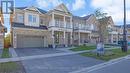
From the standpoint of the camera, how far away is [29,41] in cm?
3509

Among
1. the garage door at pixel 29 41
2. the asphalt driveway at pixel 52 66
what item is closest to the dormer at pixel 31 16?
the garage door at pixel 29 41

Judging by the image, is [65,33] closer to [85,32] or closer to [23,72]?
[85,32]

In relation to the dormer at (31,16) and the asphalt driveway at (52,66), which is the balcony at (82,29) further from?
the asphalt driveway at (52,66)

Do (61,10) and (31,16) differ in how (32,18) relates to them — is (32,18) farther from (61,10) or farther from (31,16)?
(61,10)

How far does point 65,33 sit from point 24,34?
9.98 meters

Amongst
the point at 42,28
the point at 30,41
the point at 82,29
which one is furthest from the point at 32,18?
the point at 82,29

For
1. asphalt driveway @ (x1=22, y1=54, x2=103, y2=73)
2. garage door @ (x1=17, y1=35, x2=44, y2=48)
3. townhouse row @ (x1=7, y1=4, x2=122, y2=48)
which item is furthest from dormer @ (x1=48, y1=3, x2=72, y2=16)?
asphalt driveway @ (x1=22, y1=54, x2=103, y2=73)

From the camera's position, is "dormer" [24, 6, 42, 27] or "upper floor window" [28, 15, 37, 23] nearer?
"dormer" [24, 6, 42, 27]

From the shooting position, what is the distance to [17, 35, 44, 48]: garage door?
110 feet

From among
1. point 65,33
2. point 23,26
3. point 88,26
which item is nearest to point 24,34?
point 23,26

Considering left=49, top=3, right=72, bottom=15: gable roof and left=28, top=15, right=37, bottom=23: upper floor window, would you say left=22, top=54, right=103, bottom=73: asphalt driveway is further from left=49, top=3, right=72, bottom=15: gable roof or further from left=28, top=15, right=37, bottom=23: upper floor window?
left=49, top=3, right=72, bottom=15: gable roof

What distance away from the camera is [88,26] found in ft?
162

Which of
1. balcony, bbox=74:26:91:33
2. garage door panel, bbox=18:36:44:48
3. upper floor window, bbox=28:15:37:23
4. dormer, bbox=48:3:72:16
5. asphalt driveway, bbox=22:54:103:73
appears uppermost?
dormer, bbox=48:3:72:16

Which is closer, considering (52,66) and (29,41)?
(52,66)
